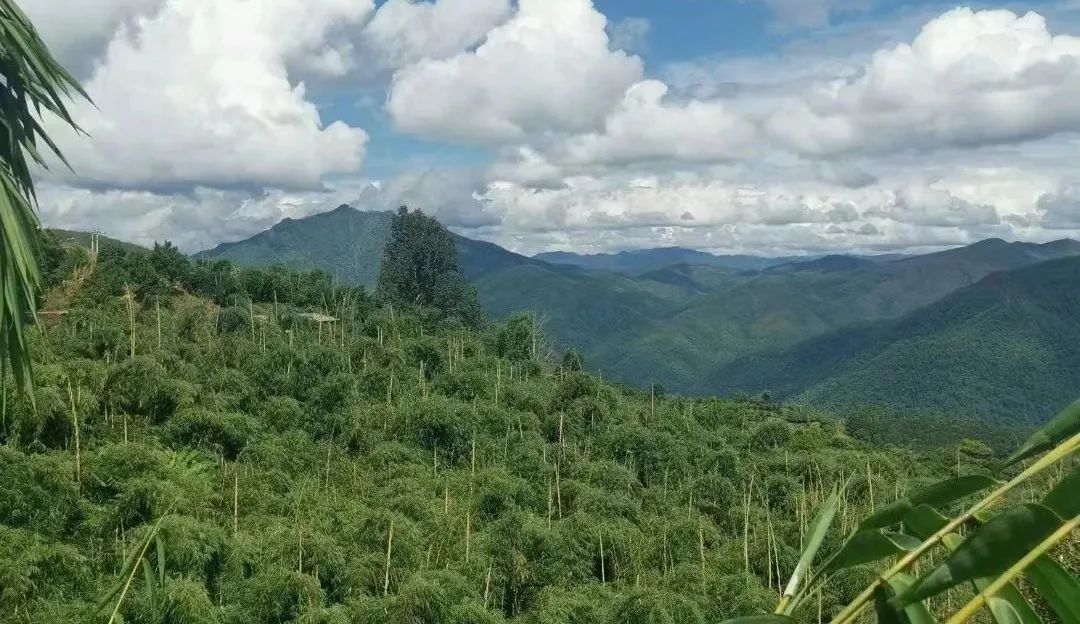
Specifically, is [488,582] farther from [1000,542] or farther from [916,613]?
[1000,542]

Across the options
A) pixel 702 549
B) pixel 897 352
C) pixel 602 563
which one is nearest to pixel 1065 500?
pixel 602 563

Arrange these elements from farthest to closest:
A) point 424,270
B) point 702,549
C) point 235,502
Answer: point 424,270 → point 702,549 → point 235,502

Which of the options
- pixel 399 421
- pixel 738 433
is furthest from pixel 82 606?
pixel 738 433

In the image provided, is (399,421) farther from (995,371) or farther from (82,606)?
(995,371)

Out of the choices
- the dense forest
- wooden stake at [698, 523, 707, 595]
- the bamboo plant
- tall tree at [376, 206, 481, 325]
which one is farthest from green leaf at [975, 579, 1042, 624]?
tall tree at [376, 206, 481, 325]

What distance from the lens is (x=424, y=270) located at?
3231 cm

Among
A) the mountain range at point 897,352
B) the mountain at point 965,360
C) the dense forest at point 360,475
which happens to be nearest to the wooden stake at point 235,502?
the dense forest at point 360,475

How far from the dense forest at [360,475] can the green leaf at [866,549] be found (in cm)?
197

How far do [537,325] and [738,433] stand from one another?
7.53 m

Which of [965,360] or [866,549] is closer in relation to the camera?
[866,549]

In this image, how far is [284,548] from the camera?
10641mm

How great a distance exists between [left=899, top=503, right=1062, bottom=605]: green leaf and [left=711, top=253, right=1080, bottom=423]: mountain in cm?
10560

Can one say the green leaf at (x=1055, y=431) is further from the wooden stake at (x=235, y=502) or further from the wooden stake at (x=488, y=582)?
Answer: the wooden stake at (x=235, y=502)

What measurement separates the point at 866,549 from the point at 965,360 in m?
121
